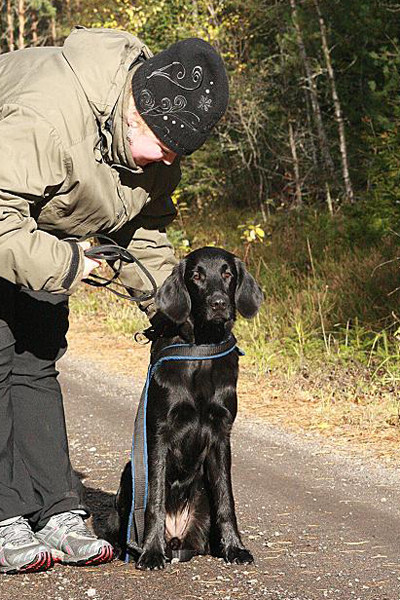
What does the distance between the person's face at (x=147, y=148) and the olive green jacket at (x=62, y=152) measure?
31 mm

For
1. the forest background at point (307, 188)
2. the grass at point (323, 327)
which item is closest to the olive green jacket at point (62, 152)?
the grass at point (323, 327)

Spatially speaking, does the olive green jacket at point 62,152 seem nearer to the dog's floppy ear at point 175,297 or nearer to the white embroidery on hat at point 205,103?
the white embroidery on hat at point 205,103

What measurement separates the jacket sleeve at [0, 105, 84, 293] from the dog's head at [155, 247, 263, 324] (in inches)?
25.6

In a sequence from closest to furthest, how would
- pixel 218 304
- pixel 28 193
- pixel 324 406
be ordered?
1. pixel 28 193
2. pixel 218 304
3. pixel 324 406

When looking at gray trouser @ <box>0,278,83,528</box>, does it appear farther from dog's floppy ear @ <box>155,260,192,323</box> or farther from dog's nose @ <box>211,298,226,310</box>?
dog's nose @ <box>211,298,226,310</box>

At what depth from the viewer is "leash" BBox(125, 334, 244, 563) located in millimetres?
3707

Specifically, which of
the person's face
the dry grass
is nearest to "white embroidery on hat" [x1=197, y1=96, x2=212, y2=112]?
the person's face

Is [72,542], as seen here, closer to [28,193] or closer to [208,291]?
[208,291]

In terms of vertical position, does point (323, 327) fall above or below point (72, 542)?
below

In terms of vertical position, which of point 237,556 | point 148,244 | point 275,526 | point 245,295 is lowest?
point 275,526

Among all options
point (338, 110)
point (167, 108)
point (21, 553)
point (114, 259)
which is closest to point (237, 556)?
point (21, 553)

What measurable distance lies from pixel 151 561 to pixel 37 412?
742mm

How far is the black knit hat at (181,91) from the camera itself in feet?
11.1

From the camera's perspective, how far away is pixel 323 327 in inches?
306
